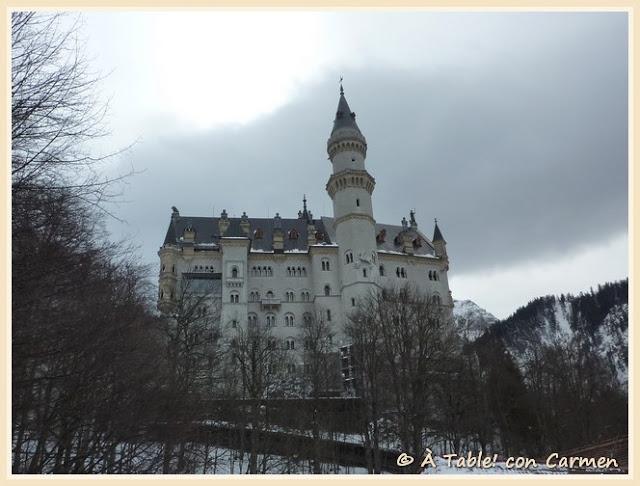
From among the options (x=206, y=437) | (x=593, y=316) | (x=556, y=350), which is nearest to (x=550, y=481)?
(x=206, y=437)

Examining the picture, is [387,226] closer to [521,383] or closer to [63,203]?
[521,383]

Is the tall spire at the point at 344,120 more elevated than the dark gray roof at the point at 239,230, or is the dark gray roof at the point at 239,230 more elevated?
the tall spire at the point at 344,120

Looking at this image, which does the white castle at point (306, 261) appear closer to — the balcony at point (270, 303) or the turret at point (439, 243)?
the balcony at point (270, 303)

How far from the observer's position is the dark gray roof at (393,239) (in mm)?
76500

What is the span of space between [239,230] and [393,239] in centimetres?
2498

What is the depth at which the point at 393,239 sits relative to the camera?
8038 cm

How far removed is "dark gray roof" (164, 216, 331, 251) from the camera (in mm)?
71344

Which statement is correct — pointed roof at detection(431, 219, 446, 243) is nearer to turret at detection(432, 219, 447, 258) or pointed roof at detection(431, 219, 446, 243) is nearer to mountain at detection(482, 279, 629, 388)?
turret at detection(432, 219, 447, 258)

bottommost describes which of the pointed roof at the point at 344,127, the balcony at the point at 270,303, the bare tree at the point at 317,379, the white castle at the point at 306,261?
the bare tree at the point at 317,379

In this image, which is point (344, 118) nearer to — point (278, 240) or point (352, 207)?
point (352, 207)

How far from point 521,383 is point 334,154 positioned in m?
43.1

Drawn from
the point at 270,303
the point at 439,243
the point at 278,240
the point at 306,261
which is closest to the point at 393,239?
the point at 439,243

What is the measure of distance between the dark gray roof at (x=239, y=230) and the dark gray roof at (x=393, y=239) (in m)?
1.27

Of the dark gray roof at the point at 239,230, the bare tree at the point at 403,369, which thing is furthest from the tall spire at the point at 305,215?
the bare tree at the point at 403,369
